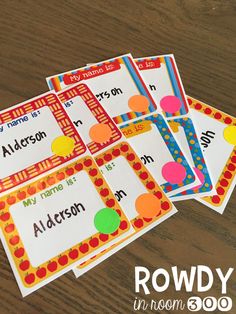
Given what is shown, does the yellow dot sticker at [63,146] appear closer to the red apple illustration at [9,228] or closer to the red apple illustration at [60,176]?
the red apple illustration at [60,176]

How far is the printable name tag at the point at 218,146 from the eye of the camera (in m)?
0.57

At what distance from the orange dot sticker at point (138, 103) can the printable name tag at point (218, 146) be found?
3.6 inches

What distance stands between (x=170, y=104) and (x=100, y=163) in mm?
192

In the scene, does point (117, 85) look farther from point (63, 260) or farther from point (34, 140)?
point (63, 260)

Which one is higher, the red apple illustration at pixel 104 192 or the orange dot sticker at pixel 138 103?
the orange dot sticker at pixel 138 103

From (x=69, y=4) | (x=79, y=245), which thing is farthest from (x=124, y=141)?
(x=69, y=4)

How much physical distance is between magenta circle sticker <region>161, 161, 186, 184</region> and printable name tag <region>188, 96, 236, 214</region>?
0.15 ft

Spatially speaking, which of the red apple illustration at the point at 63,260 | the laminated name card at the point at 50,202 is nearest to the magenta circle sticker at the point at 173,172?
the laminated name card at the point at 50,202

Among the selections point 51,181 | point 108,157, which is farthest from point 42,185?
point 108,157

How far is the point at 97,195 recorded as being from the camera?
53 centimetres

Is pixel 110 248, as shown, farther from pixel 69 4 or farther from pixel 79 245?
pixel 69 4

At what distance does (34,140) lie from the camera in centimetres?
58

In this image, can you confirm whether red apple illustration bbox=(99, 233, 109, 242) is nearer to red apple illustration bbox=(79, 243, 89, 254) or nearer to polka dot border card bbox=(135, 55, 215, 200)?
red apple illustration bbox=(79, 243, 89, 254)

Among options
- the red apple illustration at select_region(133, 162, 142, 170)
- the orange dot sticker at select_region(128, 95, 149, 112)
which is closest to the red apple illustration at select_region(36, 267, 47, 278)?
the red apple illustration at select_region(133, 162, 142, 170)
